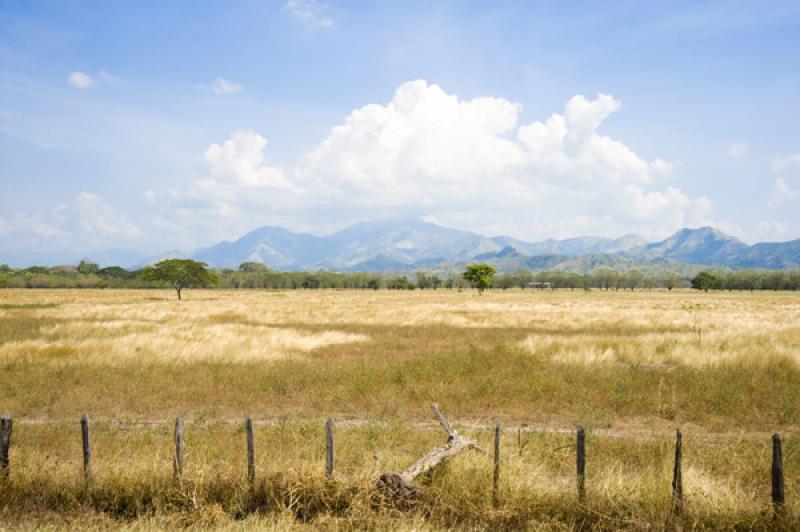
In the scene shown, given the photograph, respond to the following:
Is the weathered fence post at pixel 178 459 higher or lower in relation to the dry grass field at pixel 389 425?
higher

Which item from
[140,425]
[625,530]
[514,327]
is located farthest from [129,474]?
[514,327]

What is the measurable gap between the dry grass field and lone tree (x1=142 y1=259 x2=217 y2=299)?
194 ft

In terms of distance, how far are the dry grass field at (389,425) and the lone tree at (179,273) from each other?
5915 centimetres

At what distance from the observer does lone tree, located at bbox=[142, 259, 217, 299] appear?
3280 inches

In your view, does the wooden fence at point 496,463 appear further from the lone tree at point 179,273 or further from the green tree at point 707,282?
the green tree at point 707,282

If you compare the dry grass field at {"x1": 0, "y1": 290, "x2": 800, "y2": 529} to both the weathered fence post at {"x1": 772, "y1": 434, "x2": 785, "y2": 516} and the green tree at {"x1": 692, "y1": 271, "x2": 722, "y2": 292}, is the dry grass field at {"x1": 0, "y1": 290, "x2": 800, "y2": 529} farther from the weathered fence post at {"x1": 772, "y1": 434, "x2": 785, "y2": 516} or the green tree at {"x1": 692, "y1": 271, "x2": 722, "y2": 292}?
the green tree at {"x1": 692, "y1": 271, "x2": 722, "y2": 292}

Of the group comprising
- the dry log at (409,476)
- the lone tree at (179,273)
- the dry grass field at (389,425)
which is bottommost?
the dry grass field at (389,425)

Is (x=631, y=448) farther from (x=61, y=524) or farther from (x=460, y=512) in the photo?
(x=61, y=524)

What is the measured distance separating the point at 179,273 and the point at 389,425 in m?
82.2

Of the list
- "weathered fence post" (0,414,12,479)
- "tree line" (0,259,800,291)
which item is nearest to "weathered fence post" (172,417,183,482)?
"weathered fence post" (0,414,12,479)

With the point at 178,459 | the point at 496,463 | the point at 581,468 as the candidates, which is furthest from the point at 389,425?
the point at 581,468

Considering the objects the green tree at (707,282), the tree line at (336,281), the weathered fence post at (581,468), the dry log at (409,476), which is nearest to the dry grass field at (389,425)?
the weathered fence post at (581,468)

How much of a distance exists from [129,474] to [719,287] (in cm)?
18258

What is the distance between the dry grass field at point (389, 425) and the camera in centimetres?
796
